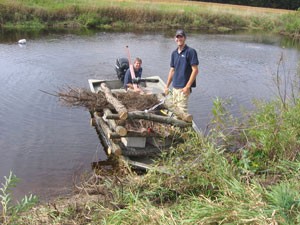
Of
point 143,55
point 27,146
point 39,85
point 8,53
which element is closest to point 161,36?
point 143,55

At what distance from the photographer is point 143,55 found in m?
17.6

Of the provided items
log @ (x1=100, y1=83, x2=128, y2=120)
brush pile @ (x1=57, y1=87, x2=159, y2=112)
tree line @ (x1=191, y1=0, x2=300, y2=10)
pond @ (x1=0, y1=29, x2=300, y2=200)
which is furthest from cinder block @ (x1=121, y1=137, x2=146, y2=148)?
tree line @ (x1=191, y1=0, x2=300, y2=10)

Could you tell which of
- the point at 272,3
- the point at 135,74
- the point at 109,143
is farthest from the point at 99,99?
the point at 272,3

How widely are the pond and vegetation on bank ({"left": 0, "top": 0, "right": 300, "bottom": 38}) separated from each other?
3.29m

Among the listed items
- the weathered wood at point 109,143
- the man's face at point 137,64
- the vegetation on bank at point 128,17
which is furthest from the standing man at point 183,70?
the vegetation on bank at point 128,17

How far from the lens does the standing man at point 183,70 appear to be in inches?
277

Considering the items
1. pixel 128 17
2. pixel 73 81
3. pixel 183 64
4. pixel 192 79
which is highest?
pixel 183 64

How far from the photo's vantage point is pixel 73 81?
12750 mm

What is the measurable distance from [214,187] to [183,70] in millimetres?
2939

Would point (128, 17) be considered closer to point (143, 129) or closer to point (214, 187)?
point (143, 129)

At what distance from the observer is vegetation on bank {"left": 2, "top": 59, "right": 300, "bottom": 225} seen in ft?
12.6

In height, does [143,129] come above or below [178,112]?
below

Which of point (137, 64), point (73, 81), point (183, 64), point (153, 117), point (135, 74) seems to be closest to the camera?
point (153, 117)

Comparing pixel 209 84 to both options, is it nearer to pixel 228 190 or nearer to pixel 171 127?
pixel 171 127
